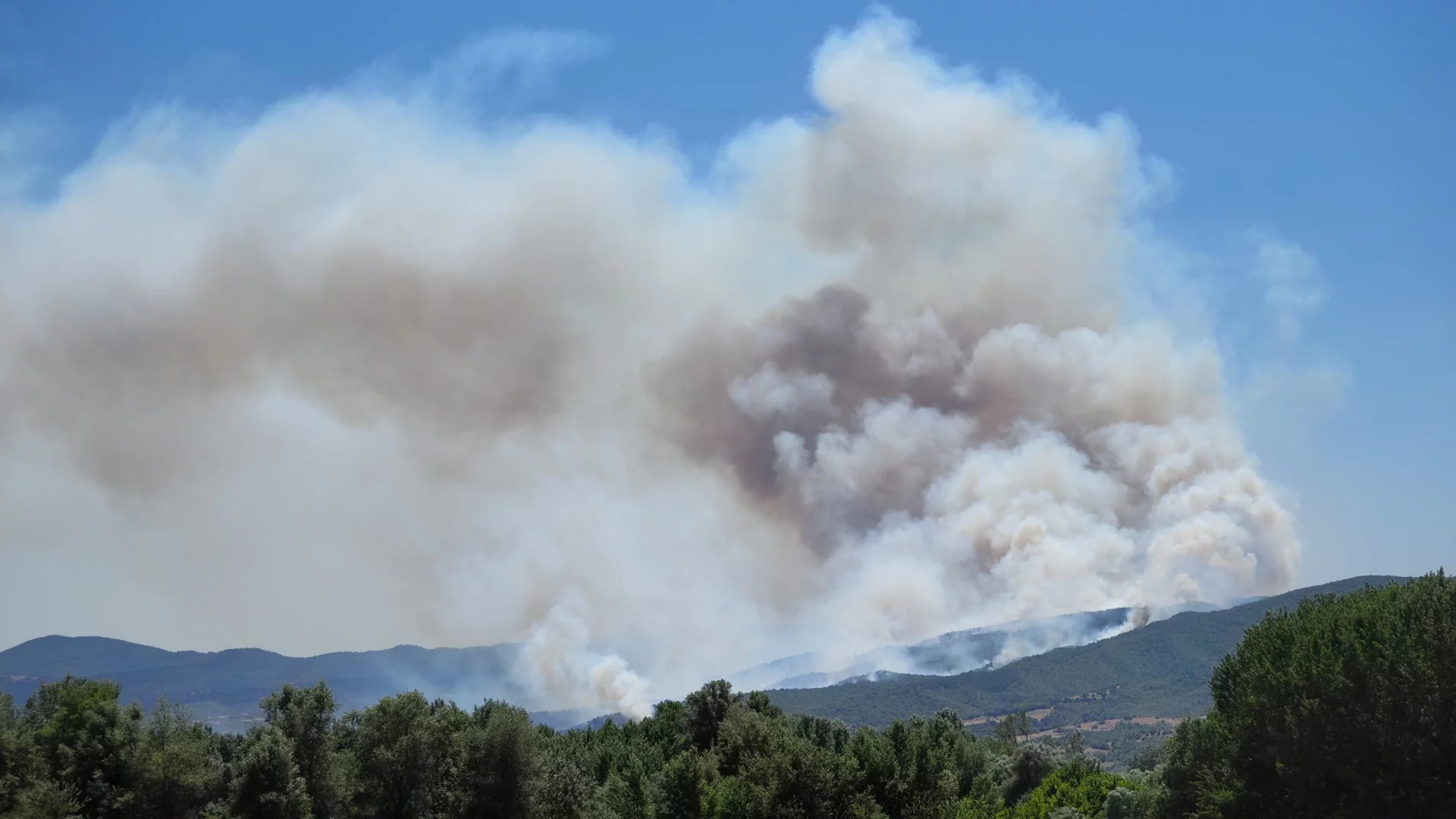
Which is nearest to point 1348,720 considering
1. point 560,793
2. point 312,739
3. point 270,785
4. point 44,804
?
point 560,793

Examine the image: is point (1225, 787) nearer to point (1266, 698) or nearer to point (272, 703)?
point (1266, 698)

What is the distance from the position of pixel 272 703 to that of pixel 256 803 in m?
6.23

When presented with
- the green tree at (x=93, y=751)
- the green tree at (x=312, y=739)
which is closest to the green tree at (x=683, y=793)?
the green tree at (x=312, y=739)

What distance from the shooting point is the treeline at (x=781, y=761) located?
50.5m

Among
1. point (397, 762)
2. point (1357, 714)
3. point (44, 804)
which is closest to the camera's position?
point (1357, 714)

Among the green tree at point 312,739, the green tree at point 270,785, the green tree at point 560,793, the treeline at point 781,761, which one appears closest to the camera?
the treeline at point 781,761

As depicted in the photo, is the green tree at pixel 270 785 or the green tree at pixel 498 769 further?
the green tree at pixel 498 769

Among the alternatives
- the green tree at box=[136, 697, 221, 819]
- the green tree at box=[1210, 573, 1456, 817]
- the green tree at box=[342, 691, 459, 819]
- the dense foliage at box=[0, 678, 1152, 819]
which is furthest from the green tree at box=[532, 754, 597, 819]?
the green tree at box=[1210, 573, 1456, 817]

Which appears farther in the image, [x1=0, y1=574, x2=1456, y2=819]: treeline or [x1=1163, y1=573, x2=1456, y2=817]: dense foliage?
[x1=0, y1=574, x2=1456, y2=819]: treeline

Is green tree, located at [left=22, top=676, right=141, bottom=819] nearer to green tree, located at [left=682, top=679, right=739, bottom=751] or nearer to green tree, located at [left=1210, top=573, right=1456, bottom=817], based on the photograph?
green tree, located at [left=682, top=679, right=739, bottom=751]

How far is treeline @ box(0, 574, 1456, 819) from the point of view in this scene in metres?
50.5

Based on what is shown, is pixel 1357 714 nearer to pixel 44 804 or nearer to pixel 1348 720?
pixel 1348 720

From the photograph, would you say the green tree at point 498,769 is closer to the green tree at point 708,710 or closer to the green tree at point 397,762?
the green tree at point 397,762

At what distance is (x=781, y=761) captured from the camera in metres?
60.8
